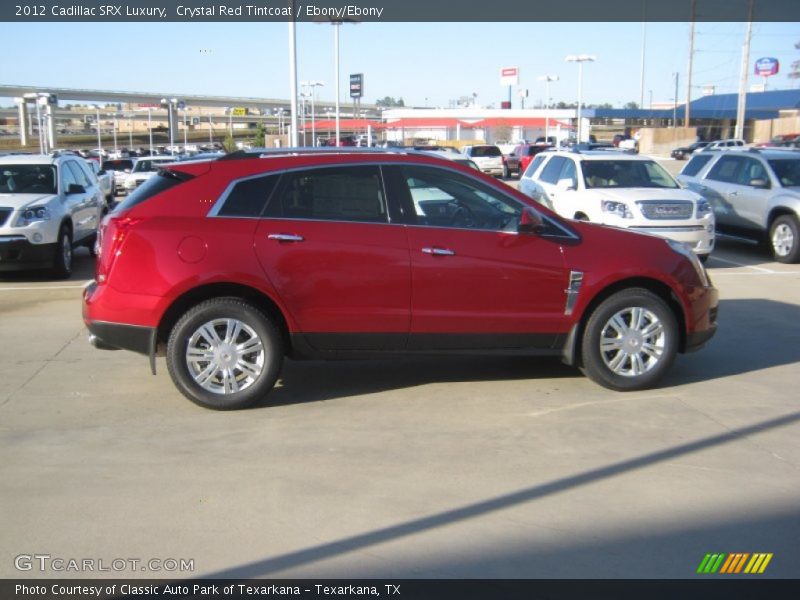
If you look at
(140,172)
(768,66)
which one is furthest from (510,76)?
(140,172)

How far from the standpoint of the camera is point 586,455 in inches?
204

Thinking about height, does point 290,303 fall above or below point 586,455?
above

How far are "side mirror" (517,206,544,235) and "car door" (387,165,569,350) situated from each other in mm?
56

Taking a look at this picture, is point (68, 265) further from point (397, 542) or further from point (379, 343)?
point (397, 542)

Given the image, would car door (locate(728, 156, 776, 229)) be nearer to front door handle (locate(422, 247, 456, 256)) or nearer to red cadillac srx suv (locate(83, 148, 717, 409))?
red cadillac srx suv (locate(83, 148, 717, 409))

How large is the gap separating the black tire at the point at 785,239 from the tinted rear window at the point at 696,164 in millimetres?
2890

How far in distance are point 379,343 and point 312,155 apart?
1.53 meters

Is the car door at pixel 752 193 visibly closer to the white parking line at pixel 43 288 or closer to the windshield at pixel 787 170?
the windshield at pixel 787 170

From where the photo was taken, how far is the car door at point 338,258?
6.00m

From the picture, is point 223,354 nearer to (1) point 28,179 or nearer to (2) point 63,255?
(2) point 63,255

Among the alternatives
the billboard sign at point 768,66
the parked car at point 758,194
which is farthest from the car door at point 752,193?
the billboard sign at point 768,66

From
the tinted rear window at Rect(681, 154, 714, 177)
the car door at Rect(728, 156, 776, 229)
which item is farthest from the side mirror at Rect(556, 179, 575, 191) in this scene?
the tinted rear window at Rect(681, 154, 714, 177)

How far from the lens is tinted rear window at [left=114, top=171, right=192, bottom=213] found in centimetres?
610

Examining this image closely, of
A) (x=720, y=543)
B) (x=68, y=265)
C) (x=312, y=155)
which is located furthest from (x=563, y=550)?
(x=68, y=265)
